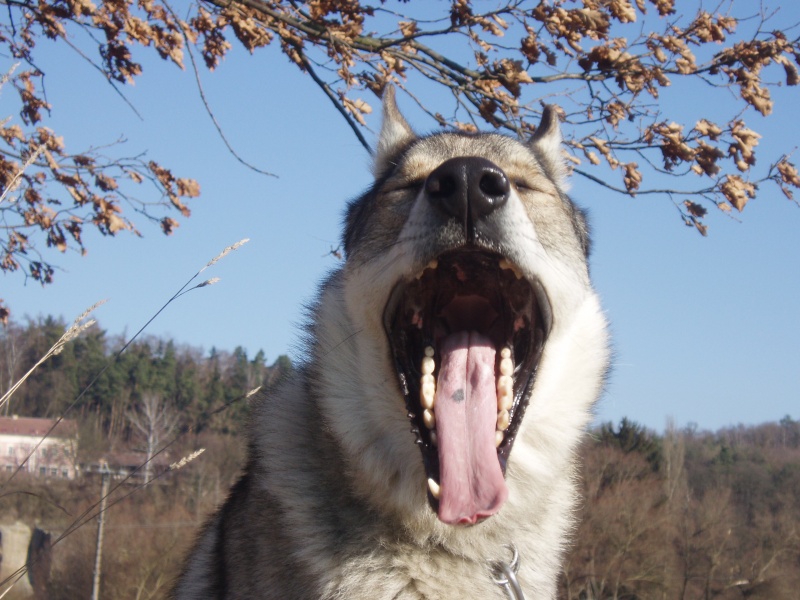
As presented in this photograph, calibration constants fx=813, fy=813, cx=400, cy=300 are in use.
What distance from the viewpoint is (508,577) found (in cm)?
311

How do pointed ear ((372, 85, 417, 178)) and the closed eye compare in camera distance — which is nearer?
the closed eye

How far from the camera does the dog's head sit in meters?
3.08

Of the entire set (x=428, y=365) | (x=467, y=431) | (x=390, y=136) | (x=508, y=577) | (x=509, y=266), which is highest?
(x=390, y=136)

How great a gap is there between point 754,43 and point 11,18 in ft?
18.1

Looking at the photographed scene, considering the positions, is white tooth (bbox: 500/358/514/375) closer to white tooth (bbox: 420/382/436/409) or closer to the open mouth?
the open mouth

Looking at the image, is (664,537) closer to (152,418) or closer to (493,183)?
(493,183)

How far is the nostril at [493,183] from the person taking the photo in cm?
305

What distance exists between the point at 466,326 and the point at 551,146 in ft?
4.97

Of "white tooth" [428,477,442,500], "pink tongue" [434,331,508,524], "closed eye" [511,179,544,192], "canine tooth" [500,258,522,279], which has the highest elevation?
"closed eye" [511,179,544,192]

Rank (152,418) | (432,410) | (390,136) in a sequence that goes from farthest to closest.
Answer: (152,418) → (390,136) → (432,410)

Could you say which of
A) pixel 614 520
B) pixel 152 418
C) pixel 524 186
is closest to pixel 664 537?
pixel 614 520

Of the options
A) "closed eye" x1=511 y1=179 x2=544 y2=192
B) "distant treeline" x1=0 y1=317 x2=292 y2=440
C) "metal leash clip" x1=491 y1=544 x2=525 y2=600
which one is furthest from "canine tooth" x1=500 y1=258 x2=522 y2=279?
"distant treeline" x1=0 y1=317 x2=292 y2=440

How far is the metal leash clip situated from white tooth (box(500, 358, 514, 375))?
709mm

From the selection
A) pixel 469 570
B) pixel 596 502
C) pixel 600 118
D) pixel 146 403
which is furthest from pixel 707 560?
pixel 146 403
